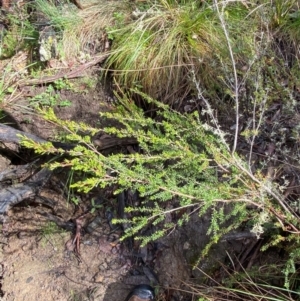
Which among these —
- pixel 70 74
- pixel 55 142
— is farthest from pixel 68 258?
pixel 70 74

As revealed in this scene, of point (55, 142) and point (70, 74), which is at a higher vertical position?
point (70, 74)

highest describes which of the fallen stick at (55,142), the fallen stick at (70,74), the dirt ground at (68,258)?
the fallen stick at (70,74)

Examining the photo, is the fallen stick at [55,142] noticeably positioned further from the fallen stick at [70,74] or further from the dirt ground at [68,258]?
the fallen stick at [70,74]

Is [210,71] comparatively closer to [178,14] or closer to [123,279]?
[178,14]

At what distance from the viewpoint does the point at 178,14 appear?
280 cm

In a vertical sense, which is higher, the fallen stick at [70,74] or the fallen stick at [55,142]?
the fallen stick at [70,74]

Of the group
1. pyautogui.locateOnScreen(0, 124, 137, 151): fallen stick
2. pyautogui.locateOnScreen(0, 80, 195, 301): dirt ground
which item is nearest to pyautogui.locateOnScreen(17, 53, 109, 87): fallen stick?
pyautogui.locateOnScreen(0, 80, 195, 301): dirt ground

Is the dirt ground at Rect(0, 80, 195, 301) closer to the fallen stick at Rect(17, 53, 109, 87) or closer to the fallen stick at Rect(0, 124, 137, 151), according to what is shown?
the fallen stick at Rect(0, 124, 137, 151)

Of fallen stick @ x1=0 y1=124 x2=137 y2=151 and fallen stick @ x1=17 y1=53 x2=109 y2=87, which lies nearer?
fallen stick @ x1=0 y1=124 x2=137 y2=151

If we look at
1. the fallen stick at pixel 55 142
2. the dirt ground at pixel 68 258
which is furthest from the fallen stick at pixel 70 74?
the fallen stick at pixel 55 142

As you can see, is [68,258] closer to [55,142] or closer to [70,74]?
[55,142]

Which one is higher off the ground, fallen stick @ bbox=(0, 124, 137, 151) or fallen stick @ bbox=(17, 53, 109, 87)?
fallen stick @ bbox=(17, 53, 109, 87)

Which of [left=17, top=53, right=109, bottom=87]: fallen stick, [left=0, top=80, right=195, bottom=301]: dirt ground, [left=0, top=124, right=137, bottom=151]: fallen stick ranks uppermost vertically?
[left=17, top=53, right=109, bottom=87]: fallen stick

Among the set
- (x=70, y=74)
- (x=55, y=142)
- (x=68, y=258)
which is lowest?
(x=68, y=258)
